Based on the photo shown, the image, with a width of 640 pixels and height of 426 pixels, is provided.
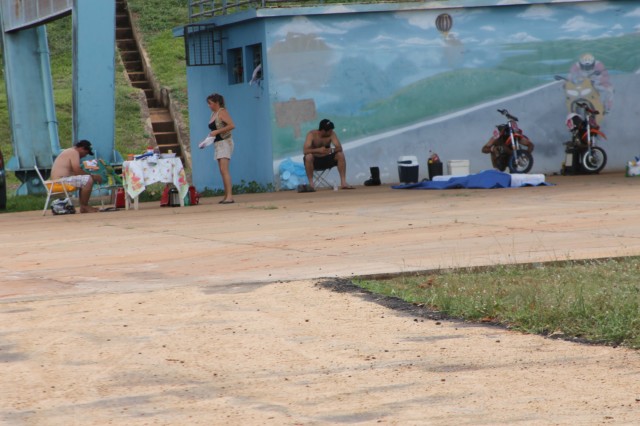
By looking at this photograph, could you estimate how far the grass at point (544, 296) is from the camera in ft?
24.1

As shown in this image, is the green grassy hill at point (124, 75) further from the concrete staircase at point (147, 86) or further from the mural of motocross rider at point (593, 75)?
the mural of motocross rider at point (593, 75)

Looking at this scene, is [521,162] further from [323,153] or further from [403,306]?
[403,306]

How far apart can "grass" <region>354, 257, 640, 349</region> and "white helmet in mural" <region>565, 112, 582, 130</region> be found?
13.8m

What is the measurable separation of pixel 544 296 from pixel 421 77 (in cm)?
1586

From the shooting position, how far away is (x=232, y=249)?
12.6 m

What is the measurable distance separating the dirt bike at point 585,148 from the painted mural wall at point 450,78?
0.57 meters

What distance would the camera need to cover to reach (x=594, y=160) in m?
23.5

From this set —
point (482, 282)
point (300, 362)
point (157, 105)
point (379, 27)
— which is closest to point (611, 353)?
point (300, 362)

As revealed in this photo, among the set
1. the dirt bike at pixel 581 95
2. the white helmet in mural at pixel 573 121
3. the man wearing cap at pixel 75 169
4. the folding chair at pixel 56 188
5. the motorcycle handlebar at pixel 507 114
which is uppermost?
the dirt bike at pixel 581 95

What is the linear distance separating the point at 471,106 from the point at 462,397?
18364 millimetres

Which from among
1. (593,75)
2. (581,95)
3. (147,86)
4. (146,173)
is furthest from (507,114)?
(147,86)

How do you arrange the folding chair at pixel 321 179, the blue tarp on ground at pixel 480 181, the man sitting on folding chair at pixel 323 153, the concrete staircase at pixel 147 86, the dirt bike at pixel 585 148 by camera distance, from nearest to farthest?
the blue tarp on ground at pixel 480 181 → the man sitting on folding chair at pixel 323 153 → the folding chair at pixel 321 179 → the dirt bike at pixel 585 148 → the concrete staircase at pixel 147 86

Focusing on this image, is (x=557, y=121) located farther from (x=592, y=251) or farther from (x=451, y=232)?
(x=592, y=251)

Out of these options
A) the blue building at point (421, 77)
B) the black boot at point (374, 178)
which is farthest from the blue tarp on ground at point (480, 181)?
the blue building at point (421, 77)
